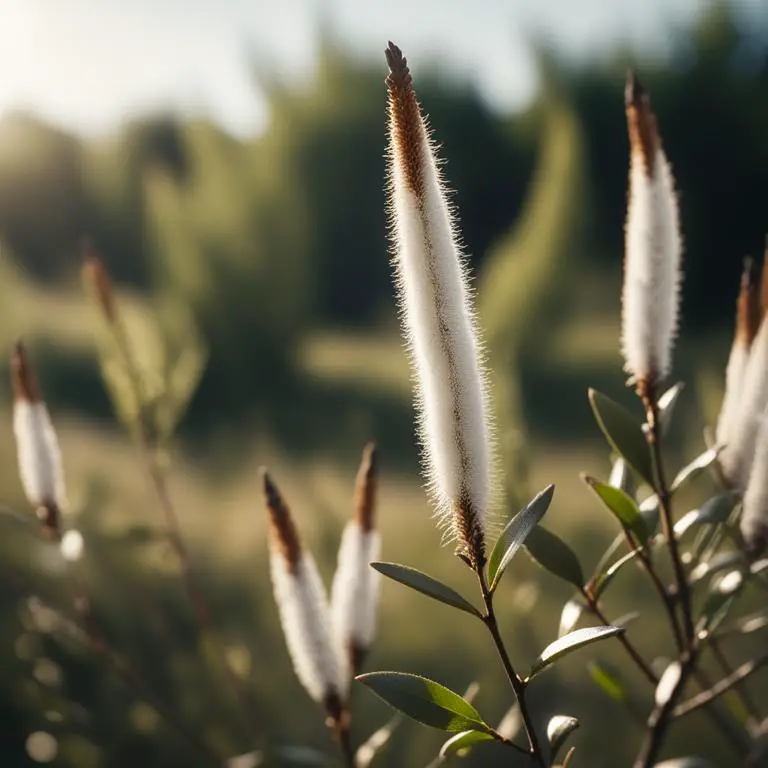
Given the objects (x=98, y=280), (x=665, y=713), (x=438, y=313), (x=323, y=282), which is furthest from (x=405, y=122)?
(x=323, y=282)

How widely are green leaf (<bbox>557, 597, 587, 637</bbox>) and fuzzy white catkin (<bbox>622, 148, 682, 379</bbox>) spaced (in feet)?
0.32

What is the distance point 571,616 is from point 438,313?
18 cm

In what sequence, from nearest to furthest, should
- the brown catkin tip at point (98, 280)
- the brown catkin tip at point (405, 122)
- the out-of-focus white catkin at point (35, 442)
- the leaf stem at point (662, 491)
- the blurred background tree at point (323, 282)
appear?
the brown catkin tip at point (405, 122) → the leaf stem at point (662, 491) → the out-of-focus white catkin at point (35, 442) → the brown catkin tip at point (98, 280) → the blurred background tree at point (323, 282)

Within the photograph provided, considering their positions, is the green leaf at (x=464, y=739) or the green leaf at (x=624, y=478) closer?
the green leaf at (x=464, y=739)

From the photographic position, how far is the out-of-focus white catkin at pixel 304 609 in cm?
38

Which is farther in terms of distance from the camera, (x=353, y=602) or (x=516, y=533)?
(x=353, y=602)

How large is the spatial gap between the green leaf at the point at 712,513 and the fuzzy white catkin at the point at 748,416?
0.04ft

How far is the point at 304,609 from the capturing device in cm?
38

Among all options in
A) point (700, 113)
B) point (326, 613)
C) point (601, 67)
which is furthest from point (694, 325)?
point (326, 613)

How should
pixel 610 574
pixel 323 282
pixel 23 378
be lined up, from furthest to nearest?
pixel 323 282 < pixel 23 378 < pixel 610 574

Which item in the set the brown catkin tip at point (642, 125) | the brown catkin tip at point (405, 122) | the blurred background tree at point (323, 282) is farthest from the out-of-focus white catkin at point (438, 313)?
the blurred background tree at point (323, 282)

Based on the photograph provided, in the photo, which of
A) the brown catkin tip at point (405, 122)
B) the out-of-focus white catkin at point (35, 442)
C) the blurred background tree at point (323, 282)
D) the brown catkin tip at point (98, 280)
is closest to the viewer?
the brown catkin tip at point (405, 122)

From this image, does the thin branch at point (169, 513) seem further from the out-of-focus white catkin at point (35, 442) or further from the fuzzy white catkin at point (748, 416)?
the fuzzy white catkin at point (748, 416)

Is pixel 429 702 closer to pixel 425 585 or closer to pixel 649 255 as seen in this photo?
pixel 425 585
